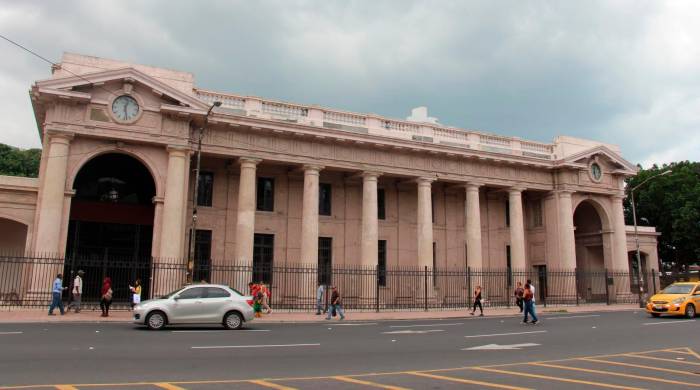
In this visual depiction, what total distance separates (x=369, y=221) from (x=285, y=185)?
5.78 m

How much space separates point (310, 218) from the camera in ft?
99.3

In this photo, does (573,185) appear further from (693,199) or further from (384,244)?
(693,199)

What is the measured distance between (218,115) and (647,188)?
4706 centimetres

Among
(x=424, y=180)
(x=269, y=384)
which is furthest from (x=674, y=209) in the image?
(x=269, y=384)

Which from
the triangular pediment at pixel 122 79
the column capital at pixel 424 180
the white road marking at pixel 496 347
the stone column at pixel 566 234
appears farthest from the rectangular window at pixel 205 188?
the stone column at pixel 566 234

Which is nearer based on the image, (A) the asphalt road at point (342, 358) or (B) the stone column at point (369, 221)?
(A) the asphalt road at point (342, 358)

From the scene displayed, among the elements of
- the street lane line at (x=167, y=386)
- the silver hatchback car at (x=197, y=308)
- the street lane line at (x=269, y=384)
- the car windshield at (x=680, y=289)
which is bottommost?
the street lane line at (x=269, y=384)

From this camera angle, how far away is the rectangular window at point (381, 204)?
1415 inches

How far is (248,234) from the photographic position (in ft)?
93.6

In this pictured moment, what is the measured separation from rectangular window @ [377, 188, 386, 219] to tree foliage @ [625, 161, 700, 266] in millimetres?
31195

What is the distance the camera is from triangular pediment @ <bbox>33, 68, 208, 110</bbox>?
2455 cm

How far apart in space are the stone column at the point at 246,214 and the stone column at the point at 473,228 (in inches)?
562

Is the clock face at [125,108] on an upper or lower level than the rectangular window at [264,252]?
upper

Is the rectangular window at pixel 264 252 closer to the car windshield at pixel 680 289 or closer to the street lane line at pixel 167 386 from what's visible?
the car windshield at pixel 680 289
